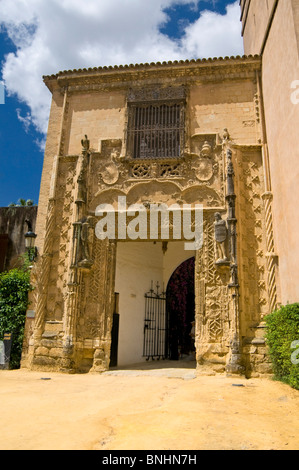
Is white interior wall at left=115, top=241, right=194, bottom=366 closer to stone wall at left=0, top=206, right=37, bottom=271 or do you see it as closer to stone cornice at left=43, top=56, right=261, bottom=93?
stone wall at left=0, top=206, right=37, bottom=271

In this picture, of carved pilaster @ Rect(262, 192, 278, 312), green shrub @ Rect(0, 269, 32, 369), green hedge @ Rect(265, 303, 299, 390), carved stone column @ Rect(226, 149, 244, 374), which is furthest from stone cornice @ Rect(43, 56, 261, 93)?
green hedge @ Rect(265, 303, 299, 390)

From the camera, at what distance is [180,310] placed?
13422 millimetres

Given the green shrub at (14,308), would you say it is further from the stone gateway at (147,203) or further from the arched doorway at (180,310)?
the arched doorway at (180,310)

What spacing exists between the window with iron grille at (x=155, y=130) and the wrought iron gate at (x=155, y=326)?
14.7 ft

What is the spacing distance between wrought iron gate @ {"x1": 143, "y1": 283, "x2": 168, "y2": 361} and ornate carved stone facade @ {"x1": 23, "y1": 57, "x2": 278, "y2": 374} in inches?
115

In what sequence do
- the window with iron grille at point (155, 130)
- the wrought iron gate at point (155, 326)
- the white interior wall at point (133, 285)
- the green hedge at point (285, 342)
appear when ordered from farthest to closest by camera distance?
1. the wrought iron gate at point (155, 326)
2. the white interior wall at point (133, 285)
3. the window with iron grille at point (155, 130)
4. the green hedge at point (285, 342)

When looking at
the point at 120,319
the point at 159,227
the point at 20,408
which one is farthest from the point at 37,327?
the point at 20,408

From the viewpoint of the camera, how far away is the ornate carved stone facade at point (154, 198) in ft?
27.8

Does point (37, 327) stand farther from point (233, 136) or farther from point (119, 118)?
point (233, 136)

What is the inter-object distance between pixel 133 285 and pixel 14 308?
3.45 m

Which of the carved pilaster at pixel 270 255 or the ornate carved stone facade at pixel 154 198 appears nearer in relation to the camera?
the carved pilaster at pixel 270 255

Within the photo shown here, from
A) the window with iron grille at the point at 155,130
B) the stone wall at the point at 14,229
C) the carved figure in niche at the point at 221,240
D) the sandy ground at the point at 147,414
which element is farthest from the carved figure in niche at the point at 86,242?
the stone wall at the point at 14,229

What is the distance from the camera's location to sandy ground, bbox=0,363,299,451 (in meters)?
3.30
